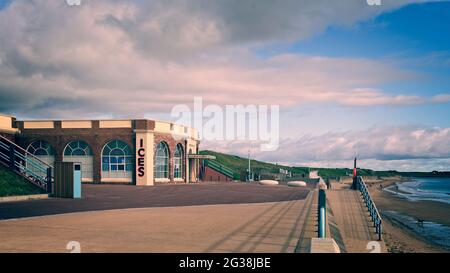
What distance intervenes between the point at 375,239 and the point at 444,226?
50.3 feet

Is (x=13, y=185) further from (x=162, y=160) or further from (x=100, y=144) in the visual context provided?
(x=162, y=160)

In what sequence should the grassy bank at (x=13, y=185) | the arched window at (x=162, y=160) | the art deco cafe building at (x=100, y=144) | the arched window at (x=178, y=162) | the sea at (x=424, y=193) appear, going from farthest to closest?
the sea at (x=424, y=193)
the arched window at (x=178, y=162)
the arched window at (x=162, y=160)
the art deco cafe building at (x=100, y=144)
the grassy bank at (x=13, y=185)

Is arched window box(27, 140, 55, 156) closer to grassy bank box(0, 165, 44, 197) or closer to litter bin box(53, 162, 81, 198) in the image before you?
grassy bank box(0, 165, 44, 197)

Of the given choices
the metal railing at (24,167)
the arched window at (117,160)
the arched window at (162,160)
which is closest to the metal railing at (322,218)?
the metal railing at (24,167)

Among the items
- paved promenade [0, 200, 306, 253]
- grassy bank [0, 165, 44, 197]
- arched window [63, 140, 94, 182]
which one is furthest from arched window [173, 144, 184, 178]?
paved promenade [0, 200, 306, 253]

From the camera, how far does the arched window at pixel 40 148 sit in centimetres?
4038

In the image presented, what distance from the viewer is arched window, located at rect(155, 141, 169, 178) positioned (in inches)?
1614

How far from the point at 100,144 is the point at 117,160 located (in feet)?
7.22

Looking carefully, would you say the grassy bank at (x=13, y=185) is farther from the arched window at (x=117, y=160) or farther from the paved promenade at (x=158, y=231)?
the arched window at (x=117, y=160)

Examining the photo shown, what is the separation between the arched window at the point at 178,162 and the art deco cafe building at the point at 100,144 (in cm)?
324

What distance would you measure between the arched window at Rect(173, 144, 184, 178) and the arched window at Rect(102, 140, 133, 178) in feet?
19.6

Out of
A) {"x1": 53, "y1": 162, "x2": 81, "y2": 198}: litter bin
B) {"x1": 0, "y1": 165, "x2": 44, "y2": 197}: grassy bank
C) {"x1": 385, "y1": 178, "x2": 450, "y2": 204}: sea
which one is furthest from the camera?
{"x1": 385, "y1": 178, "x2": 450, "y2": 204}: sea

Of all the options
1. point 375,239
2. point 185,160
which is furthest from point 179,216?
point 185,160

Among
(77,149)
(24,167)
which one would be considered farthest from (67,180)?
(77,149)
